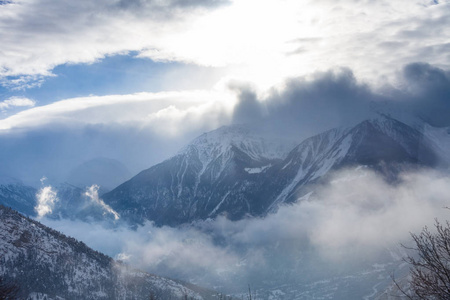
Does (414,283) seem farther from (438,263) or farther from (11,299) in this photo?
(11,299)

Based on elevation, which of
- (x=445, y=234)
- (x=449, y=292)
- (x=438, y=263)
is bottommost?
(x=449, y=292)

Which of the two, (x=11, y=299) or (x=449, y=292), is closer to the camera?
(x=449, y=292)

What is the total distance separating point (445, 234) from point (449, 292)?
5.04 meters

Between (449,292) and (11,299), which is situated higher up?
(11,299)

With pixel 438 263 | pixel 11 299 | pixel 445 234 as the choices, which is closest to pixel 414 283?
pixel 438 263

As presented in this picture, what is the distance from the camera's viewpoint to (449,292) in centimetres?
3675

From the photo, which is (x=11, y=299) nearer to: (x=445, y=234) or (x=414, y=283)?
(x=414, y=283)

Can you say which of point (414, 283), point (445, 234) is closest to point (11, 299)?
point (414, 283)

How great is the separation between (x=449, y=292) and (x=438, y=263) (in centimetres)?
250

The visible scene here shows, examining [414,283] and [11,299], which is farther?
[11,299]

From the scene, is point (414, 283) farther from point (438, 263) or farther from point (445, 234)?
point (445, 234)

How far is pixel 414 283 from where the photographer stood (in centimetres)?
3759

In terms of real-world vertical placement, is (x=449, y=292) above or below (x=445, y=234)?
below

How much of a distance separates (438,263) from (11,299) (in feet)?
169
